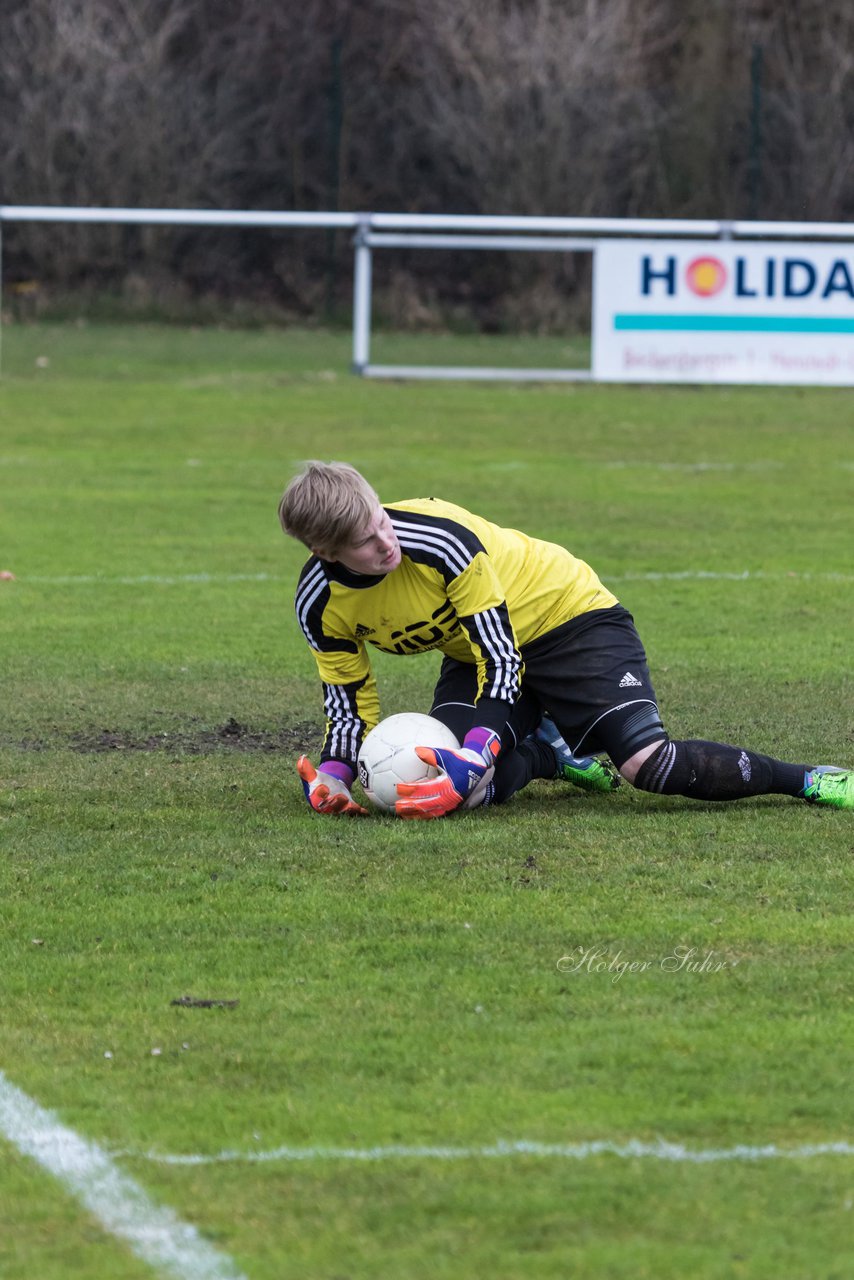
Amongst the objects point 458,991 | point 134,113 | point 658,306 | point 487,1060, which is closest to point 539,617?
Result: point 458,991

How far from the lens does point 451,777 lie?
525cm

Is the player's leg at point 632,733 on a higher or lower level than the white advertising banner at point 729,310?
lower

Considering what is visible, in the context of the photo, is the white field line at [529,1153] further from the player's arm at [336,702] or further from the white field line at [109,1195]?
the player's arm at [336,702]

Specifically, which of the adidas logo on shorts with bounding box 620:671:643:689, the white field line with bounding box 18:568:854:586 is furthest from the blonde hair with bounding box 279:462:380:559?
the white field line with bounding box 18:568:854:586

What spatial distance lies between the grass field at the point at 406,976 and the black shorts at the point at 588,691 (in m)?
0.22

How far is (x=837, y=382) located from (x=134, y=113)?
1296 centimetres

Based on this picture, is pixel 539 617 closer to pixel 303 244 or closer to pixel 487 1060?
pixel 487 1060

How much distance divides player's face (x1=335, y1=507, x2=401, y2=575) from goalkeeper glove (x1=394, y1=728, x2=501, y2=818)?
1.64ft

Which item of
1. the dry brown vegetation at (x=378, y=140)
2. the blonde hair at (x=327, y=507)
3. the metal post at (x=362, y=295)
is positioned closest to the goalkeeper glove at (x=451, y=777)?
the blonde hair at (x=327, y=507)

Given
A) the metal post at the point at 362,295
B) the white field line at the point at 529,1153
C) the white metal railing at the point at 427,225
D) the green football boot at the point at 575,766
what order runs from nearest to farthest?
the white field line at the point at 529,1153
the green football boot at the point at 575,766
the white metal railing at the point at 427,225
the metal post at the point at 362,295

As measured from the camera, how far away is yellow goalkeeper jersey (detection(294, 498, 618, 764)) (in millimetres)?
5234

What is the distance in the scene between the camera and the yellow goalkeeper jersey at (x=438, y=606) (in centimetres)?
523

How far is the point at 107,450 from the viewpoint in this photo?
14.9 meters

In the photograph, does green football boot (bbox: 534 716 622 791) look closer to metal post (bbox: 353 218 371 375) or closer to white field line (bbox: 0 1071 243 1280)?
white field line (bbox: 0 1071 243 1280)
